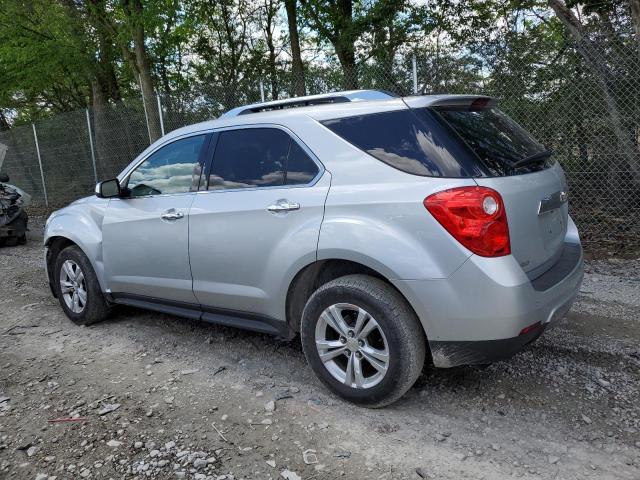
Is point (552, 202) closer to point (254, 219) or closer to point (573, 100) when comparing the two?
point (254, 219)

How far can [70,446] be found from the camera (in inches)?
110

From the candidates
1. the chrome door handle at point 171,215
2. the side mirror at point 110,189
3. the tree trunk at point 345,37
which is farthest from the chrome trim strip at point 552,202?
the tree trunk at point 345,37

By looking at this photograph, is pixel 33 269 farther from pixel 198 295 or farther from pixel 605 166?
pixel 605 166

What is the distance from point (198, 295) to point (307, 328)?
106 centimetres

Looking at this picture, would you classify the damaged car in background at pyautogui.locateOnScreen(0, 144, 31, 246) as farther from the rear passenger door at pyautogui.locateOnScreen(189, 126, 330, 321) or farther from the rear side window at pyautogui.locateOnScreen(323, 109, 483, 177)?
the rear side window at pyautogui.locateOnScreen(323, 109, 483, 177)

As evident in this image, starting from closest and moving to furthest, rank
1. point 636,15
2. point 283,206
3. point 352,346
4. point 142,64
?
1. point 352,346
2. point 283,206
3. point 636,15
4. point 142,64

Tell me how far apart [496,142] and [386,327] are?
1.24 meters

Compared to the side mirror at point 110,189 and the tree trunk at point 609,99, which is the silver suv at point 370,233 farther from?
the tree trunk at point 609,99

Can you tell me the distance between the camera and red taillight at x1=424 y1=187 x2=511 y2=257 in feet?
8.42

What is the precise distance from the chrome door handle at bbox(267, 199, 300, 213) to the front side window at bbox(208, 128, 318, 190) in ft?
0.48

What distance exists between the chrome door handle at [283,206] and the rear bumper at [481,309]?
0.82 m

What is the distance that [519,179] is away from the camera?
279 cm

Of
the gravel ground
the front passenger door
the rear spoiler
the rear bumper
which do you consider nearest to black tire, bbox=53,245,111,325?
the front passenger door

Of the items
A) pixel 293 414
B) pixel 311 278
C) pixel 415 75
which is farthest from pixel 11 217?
pixel 293 414
